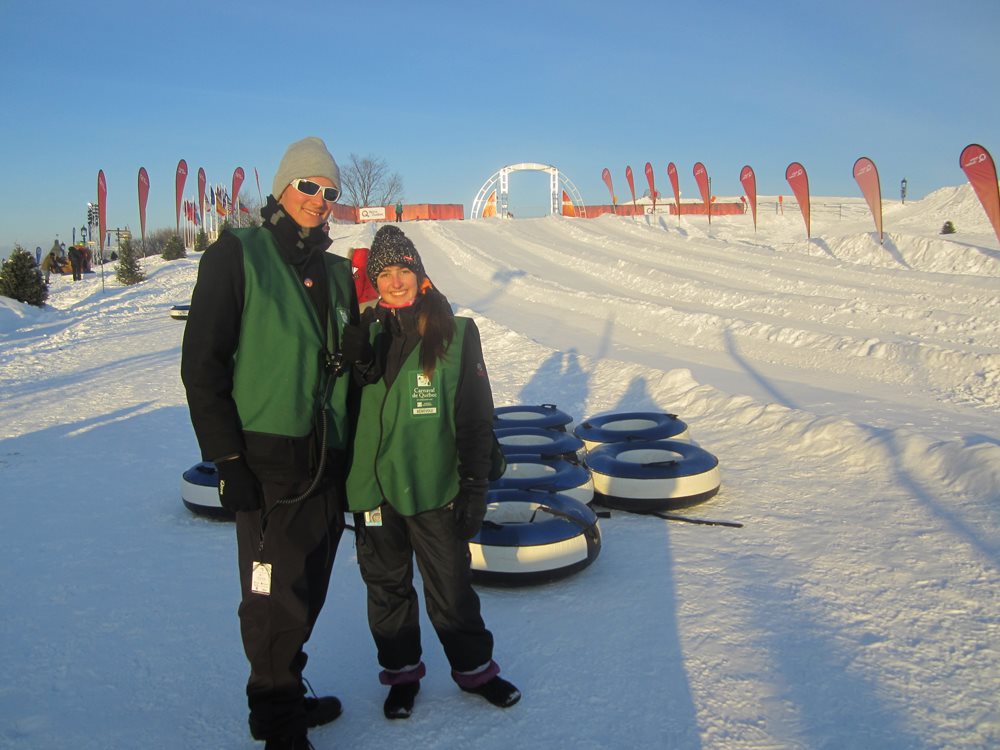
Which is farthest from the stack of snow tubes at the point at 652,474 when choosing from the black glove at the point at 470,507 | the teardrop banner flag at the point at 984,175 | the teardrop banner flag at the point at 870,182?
the teardrop banner flag at the point at 870,182

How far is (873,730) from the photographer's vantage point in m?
2.51

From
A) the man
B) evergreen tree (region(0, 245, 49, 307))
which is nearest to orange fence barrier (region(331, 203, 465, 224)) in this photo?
evergreen tree (region(0, 245, 49, 307))

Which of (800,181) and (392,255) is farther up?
(800,181)

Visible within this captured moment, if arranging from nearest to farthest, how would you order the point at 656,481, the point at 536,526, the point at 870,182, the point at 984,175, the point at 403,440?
1. the point at 403,440
2. the point at 536,526
3. the point at 656,481
4. the point at 984,175
5. the point at 870,182

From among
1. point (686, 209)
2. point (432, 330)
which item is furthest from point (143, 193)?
point (686, 209)

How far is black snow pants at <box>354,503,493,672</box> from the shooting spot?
261cm

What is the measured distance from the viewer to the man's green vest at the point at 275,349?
2188 mm

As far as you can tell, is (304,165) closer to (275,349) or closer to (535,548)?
(275,349)

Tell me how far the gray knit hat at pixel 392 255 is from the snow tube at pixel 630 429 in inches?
130

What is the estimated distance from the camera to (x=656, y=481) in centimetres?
469

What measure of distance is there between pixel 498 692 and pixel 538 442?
287 cm

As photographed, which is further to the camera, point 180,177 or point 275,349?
point 180,177

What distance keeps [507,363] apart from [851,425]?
5436 mm

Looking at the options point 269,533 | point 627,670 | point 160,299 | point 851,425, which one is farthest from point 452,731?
point 160,299
